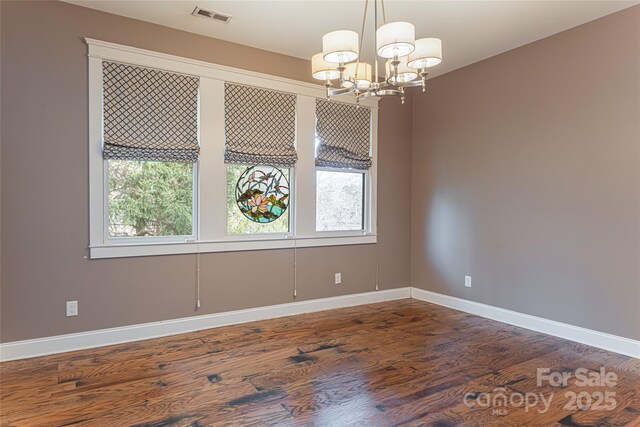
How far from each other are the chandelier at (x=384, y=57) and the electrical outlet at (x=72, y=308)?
2693 mm

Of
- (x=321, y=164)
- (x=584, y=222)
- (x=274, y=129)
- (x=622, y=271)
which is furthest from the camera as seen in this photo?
(x=321, y=164)

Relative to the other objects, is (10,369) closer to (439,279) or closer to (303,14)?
(303,14)

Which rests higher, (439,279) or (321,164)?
(321,164)

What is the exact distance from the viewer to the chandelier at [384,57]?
2150 millimetres

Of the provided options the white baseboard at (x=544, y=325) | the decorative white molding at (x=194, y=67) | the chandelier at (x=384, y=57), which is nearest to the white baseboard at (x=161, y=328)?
the white baseboard at (x=544, y=325)

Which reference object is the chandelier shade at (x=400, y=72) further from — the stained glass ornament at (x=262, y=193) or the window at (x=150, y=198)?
the window at (x=150, y=198)

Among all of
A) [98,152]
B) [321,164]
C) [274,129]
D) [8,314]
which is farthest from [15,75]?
[321,164]

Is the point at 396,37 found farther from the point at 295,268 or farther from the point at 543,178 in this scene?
the point at 295,268

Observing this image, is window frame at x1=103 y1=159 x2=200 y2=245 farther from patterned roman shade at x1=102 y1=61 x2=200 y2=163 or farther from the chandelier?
the chandelier

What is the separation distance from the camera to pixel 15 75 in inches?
118

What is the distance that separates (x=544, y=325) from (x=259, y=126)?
3.45 m

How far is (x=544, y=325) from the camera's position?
372 centimetres

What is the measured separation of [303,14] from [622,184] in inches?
120

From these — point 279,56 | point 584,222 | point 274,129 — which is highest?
point 279,56
